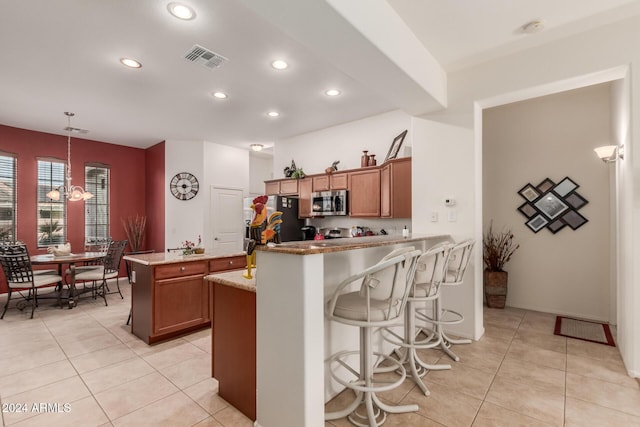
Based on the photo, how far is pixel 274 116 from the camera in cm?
500

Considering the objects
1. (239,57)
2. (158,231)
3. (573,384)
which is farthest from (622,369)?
(158,231)

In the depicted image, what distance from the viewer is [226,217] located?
6871mm

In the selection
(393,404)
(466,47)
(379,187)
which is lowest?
(393,404)

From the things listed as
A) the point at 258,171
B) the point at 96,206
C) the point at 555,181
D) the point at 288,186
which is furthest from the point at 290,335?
the point at 258,171

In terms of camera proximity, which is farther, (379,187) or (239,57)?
(379,187)

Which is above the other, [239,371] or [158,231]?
[158,231]

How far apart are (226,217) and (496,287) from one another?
5367mm

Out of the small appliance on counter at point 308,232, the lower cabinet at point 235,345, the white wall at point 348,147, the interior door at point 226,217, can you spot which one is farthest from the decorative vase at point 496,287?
the interior door at point 226,217

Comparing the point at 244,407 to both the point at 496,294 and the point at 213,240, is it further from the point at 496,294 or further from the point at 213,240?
the point at 213,240

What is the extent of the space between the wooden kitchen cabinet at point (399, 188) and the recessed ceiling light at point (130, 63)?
3220 millimetres

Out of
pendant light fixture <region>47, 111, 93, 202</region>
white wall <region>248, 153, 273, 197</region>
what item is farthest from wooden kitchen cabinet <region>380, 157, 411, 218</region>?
pendant light fixture <region>47, 111, 93, 202</region>

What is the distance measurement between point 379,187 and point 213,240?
400 centimetres

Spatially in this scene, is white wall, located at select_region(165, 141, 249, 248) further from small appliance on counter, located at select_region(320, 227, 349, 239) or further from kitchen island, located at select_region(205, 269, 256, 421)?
kitchen island, located at select_region(205, 269, 256, 421)

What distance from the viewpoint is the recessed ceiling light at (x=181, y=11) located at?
2342 mm
